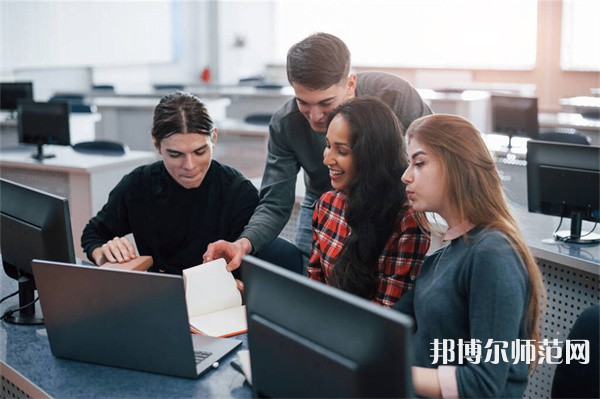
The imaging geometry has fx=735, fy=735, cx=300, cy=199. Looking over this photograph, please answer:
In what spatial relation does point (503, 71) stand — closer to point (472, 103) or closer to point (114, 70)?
point (472, 103)

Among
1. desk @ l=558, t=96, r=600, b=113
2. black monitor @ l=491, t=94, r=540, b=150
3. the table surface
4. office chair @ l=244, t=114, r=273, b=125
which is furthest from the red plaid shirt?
desk @ l=558, t=96, r=600, b=113

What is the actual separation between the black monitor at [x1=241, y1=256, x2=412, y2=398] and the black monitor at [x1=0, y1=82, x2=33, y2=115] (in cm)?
564

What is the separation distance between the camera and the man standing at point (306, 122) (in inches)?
85.0

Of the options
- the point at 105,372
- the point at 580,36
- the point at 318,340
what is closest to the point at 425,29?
the point at 580,36

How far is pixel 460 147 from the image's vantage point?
1.60 m

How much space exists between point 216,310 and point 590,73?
898cm

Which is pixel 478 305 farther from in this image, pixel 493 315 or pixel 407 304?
pixel 407 304

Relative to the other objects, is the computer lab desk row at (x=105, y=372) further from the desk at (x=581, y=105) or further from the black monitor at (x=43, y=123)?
the desk at (x=581, y=105)

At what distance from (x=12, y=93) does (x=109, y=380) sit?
5.38 meters

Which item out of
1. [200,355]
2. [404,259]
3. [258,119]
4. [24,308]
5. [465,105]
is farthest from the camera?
[465,105]

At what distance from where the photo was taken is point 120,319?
1.58m

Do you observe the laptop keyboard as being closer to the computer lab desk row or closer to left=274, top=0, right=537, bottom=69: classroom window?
the computer lab desk row

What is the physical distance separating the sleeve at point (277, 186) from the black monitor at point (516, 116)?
330cm

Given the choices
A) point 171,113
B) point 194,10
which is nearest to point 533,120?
point 171,113
